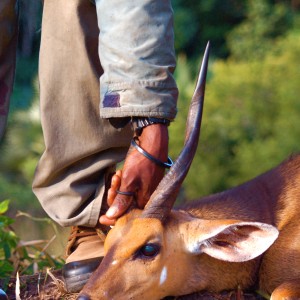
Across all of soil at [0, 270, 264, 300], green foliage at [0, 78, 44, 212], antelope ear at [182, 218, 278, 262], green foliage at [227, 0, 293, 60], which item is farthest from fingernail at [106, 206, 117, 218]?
green foliage at [227, 0, 293, 60]

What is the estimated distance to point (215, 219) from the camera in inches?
156

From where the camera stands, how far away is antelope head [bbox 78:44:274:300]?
3641 millimetres

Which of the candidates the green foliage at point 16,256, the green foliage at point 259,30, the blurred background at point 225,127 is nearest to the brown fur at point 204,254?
the green foliage at point 16,256

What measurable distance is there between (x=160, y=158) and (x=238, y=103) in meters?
6.00

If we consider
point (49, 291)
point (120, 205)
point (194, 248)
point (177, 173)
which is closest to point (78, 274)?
point (49, 291)

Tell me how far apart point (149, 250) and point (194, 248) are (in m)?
0.21

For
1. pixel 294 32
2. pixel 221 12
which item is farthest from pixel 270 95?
pixel 221 12

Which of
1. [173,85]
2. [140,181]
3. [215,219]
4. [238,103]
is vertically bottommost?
[238,103]

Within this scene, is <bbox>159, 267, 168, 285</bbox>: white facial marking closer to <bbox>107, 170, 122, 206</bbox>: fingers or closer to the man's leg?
<bbox>107, 170, 122, 206</bbox>: fingers

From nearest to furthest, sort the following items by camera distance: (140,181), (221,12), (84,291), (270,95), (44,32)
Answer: (84,291) < (140,181) < (44,32) < (270,95) < (221,12)

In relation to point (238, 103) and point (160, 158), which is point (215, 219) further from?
point (238, 103)

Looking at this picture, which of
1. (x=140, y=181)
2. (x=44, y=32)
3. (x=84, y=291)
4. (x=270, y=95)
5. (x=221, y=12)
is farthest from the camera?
(x=221, y=12)

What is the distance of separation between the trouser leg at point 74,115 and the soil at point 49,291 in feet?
0.90

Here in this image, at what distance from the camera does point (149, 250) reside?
3.69 meters
